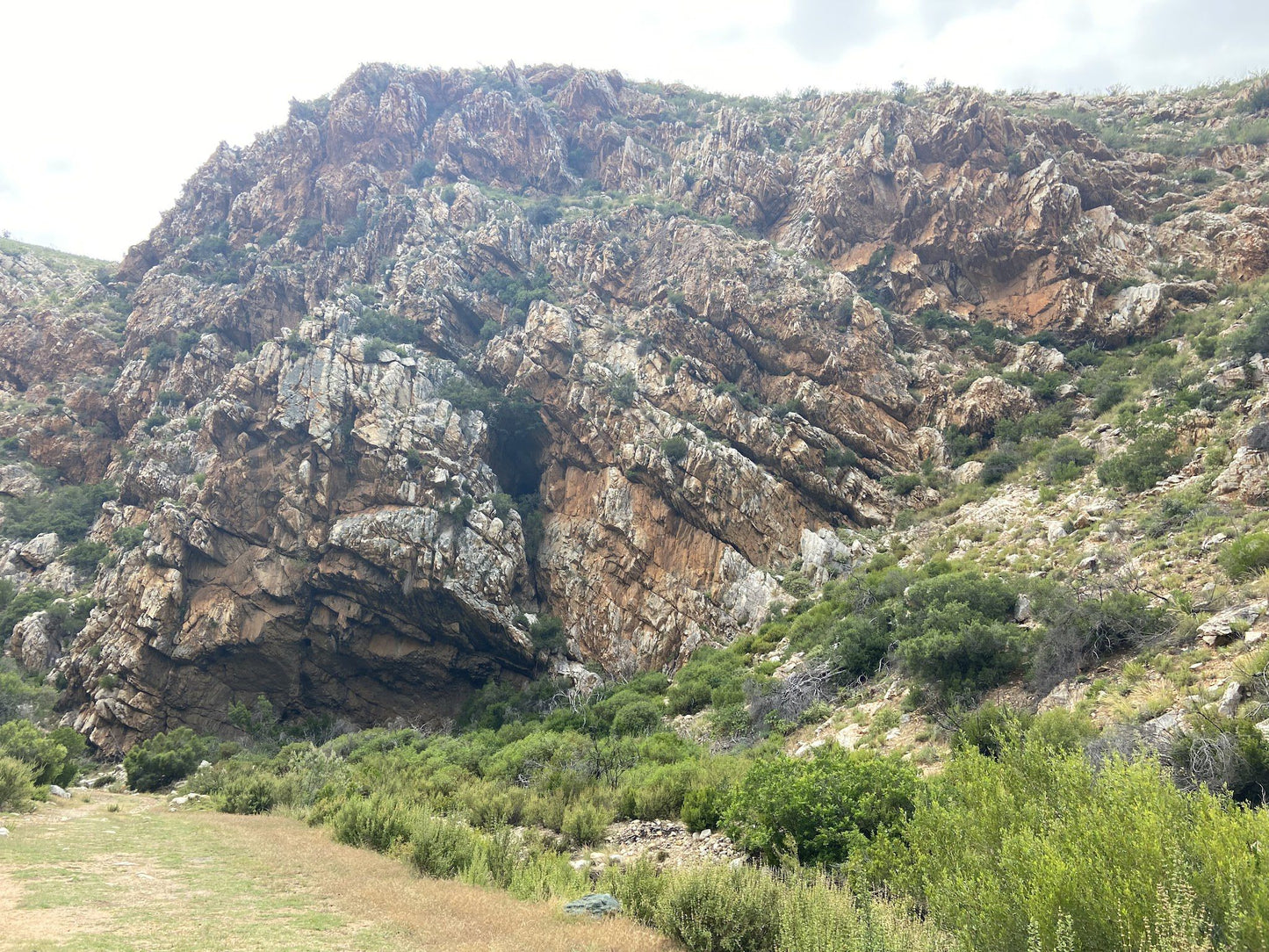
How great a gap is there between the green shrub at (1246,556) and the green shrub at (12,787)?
2852cm

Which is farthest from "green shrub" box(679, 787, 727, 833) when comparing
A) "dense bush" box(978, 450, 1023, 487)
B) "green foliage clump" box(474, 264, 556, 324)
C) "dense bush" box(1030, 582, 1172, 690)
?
"green foliage clump" box(474, 264, 556, 324)

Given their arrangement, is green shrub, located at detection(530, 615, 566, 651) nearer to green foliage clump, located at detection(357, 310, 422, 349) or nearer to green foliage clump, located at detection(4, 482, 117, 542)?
green foliage clump, located at detection(357, 310, 422, 349)

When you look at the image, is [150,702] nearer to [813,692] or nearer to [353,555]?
[353,555]

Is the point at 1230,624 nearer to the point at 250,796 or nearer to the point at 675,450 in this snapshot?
the point at 675,450

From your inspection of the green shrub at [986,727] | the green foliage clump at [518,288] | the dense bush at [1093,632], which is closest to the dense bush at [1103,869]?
the green shrub at [986,727]

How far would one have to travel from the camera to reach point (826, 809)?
333 inches

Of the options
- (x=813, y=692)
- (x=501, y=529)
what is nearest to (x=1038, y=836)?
(x=813, y=692)

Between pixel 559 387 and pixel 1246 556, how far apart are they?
32.4 m

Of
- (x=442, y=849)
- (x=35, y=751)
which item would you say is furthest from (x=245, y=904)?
(x=35, y=751)

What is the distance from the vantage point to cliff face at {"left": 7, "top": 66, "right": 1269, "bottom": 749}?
2981 centimetres

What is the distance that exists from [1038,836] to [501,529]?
29758 millimetres

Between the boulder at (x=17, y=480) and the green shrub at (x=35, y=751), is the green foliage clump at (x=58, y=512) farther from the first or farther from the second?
the green shrub at (x=35, y=751)

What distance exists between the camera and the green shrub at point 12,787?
13852 mm

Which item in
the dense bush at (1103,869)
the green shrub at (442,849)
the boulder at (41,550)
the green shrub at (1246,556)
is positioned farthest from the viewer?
the boulder at (41,550)
